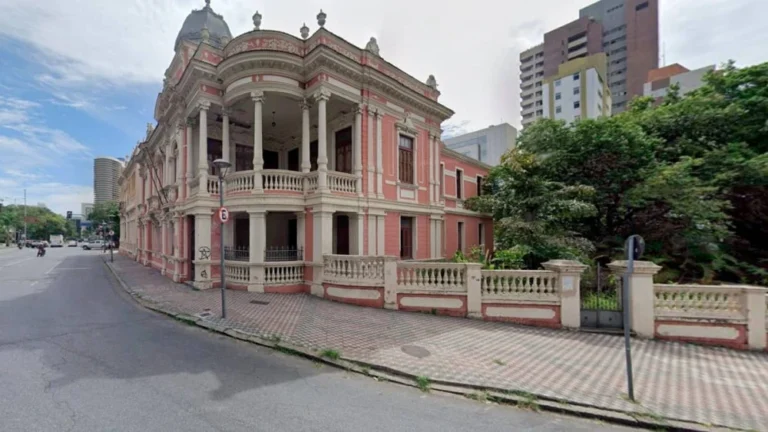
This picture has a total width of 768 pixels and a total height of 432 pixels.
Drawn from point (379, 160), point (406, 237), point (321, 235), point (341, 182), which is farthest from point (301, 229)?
point (406, 237)

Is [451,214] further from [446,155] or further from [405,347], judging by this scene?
[405,347]

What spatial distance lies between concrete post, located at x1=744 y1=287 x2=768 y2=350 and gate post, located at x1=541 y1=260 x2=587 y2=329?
2.79 m

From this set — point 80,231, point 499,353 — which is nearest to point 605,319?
point 499,353

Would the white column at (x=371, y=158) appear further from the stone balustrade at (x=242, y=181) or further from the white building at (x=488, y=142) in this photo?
the white building at (x=488, y=142)

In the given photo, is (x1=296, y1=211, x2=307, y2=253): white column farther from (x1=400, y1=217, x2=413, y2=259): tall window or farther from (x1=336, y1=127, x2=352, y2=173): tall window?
(x1=400, y1=217, x2=413, y2=259): tall window

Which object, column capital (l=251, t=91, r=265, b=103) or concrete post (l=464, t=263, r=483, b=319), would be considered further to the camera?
column capital (l=251, t=91, r=265, b=103)

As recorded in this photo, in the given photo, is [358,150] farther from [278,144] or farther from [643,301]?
[643,301]

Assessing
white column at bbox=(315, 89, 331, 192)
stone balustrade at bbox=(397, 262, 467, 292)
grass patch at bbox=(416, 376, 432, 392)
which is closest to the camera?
grass patch at bbox=(416, 376, 432, 392)

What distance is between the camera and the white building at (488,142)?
49.3 m

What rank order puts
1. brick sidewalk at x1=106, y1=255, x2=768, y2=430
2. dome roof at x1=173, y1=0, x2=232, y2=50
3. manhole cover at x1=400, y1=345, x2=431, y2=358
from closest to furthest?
brick sidewalk at x1=106, y1=255, x2=768, y2=430 → manhole cover at x1=400, y1=345, x2=431, y2=358 → dome roof at x1=173, y1=0, x2=232, y2=50

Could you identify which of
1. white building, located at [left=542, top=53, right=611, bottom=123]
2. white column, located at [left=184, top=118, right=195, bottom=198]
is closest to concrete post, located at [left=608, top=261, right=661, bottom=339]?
white column, located at [left=184, top=118, right=195, bottom=198]

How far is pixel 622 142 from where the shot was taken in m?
12.0

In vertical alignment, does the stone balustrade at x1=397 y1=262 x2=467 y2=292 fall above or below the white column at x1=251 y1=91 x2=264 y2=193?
below

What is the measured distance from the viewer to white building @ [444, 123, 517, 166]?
162ft
